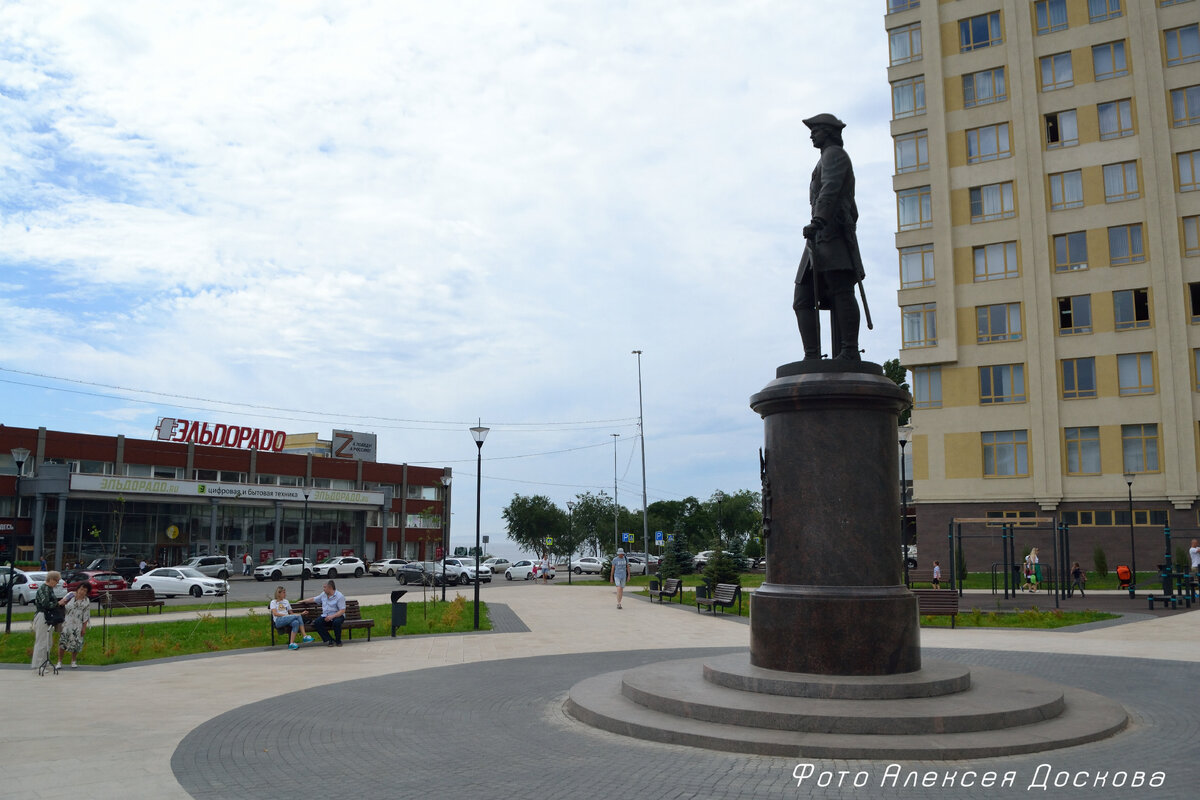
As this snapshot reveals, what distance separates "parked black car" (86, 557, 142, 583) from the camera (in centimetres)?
4691

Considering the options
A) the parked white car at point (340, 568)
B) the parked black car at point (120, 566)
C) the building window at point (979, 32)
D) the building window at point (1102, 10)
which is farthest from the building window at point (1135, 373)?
the parked black car at point (120, 566)

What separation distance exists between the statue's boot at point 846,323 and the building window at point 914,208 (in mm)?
37832

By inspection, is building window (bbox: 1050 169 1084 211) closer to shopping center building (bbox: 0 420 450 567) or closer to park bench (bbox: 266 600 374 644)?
shopping center building (bbox: 0 420 450 567)

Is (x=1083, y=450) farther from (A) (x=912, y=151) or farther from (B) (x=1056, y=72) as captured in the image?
(B) (x=1056, y=72)

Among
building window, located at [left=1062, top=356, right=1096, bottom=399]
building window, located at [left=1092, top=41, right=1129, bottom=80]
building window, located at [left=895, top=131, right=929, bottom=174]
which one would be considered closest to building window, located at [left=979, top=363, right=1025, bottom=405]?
building window, located at [left=1062, top=356, right=1096, bottom=399]

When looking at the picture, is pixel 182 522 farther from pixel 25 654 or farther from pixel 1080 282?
pixel 1080 282

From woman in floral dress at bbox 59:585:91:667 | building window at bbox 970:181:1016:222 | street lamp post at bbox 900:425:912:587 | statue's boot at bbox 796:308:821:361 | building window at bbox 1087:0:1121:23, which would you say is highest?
building window at bbox 1087:0:1121:23

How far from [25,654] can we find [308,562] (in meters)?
49.0

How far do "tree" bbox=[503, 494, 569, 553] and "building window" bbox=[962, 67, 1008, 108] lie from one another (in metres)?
54.6

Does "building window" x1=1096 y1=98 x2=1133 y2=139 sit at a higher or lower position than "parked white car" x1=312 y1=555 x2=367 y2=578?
higher

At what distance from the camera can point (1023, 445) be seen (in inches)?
1688

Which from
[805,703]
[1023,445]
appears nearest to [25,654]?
[805,703]

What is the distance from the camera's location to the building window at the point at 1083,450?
41.5 meters

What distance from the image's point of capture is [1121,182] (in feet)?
137
